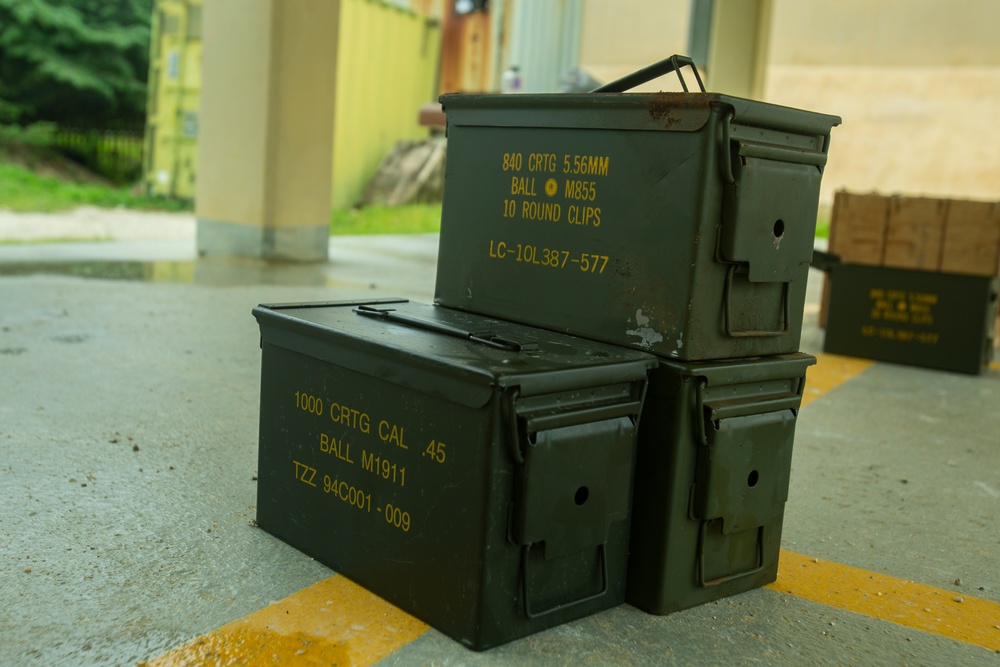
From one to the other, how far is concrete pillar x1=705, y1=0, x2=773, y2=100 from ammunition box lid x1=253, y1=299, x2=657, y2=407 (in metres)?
9.51

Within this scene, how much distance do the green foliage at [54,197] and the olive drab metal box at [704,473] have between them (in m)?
12.2

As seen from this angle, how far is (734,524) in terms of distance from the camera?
259cm

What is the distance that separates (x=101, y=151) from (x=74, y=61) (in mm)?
2365

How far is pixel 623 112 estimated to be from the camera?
8.32 ft

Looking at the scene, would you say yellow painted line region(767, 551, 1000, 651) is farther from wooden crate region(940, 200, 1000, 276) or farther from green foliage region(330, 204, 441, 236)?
green foliage region(330, 204, 441, 236)

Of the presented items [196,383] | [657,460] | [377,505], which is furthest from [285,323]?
[196,383]

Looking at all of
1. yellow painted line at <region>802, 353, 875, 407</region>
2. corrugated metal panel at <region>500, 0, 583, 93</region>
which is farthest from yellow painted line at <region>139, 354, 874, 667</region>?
corrugated metal panel at <region>500, 0, 583, 93</region>

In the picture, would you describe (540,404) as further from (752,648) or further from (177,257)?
(177,257)

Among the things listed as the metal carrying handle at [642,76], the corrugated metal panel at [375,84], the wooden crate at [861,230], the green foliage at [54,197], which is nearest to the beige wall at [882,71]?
the corrugated metal panel at [375,84]

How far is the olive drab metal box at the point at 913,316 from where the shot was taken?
6.34 m

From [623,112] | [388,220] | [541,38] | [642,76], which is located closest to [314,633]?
[623,112]

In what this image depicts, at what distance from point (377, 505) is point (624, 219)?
0.99m

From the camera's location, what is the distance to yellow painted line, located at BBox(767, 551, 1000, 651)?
2.54 m

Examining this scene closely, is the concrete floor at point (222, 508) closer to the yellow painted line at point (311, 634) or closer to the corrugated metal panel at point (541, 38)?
the yellow painted line at point (311, 634)
